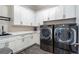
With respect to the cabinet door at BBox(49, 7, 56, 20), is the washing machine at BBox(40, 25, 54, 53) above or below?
below

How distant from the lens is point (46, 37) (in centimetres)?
128

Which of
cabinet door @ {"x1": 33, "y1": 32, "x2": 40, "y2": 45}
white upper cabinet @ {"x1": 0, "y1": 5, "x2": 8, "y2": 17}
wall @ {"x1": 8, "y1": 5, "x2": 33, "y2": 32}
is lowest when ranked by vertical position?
cabinet door @ {"x1": 33, "y1": 32, "x2": 40, "y2": 45}

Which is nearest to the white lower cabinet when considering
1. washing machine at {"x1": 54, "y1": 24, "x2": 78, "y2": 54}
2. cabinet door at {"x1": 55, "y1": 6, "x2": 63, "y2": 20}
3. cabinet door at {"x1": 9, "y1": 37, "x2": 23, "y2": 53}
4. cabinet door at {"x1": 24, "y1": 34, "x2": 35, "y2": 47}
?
cabinet door at {"x1": 9, "y1": 37, "x2": 23, "y2": 53}

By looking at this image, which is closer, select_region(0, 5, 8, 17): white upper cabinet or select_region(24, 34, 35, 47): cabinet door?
select_region(0, 5, 8, 17): white upper cabinet

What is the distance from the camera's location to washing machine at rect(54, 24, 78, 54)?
1147 millimetres

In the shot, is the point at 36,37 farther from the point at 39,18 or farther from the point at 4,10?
the point at 4,10

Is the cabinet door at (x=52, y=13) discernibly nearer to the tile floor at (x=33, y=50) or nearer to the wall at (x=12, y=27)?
the wall at (x=12, y=27)

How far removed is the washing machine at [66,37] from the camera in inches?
45.2

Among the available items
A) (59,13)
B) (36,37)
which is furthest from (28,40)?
(59,13)

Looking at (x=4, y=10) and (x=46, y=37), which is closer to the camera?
(x=4, y=10)

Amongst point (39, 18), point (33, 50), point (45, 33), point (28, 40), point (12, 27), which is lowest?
point (33, 50)

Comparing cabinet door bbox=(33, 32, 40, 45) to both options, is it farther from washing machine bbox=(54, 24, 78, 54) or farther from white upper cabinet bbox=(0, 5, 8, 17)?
white upper cabinet bbox=(0, 5, 8, 17)

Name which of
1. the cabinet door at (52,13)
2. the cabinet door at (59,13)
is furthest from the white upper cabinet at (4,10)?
the cabinet door at (59,13)

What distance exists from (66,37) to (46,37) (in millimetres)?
331
